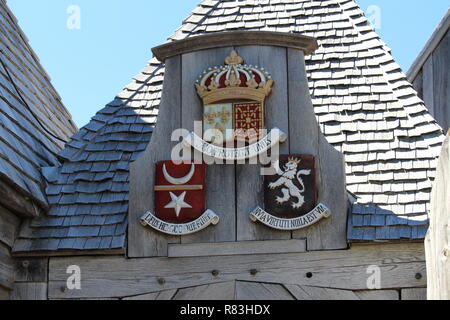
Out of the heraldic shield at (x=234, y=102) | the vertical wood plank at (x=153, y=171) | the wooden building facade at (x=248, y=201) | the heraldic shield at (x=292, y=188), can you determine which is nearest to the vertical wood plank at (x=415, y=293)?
the wooden building facade at (x=248, y=201)

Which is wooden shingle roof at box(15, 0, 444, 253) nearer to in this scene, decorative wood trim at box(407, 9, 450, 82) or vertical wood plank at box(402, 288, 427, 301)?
vertical wood plank at box(402, 288, 427, 301)

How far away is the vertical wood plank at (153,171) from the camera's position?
670cm

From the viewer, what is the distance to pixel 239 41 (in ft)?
22.8

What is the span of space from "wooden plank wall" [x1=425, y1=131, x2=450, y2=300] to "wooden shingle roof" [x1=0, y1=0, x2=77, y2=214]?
4142mm

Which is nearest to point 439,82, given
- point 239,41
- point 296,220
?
point 239,41

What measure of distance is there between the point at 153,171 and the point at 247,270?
95cm

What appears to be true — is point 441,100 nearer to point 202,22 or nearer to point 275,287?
point 202,22

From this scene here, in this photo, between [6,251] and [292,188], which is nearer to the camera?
[292,188]

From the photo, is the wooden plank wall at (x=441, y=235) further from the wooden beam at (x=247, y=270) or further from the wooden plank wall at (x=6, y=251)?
the wooden plank wall at (x=6, y=251)

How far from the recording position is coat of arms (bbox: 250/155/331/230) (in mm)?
6492

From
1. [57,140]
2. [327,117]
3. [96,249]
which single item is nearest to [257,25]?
[327,117]

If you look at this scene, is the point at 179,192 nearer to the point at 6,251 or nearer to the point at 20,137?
the point at 6,251

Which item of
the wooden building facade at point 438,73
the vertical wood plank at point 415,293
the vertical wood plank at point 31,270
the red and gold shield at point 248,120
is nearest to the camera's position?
the vertical wood plank at point 415,293

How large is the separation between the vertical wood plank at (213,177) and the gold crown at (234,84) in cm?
9
